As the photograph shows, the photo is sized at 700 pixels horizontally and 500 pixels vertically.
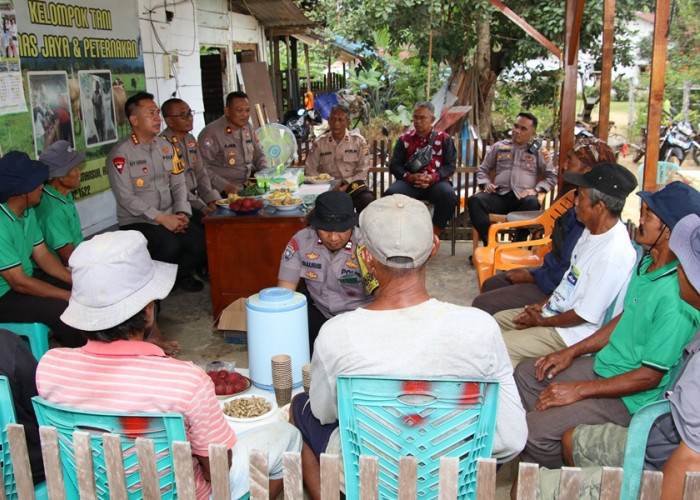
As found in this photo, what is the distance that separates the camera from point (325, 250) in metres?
3.66

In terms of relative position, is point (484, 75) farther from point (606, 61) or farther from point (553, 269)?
point (553, 269)

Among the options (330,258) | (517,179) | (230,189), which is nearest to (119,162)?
(230,189)

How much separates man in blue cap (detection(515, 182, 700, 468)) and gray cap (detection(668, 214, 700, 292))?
0.94ft

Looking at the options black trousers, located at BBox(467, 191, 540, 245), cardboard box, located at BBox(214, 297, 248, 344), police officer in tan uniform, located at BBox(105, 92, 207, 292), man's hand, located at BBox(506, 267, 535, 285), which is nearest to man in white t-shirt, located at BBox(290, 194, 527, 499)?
man's hand, located at BBox(506, 267, 535, 285)

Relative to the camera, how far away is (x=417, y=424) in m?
1.85

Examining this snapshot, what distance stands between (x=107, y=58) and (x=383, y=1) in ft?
16.4

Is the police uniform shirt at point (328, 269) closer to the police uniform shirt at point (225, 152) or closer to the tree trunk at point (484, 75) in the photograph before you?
the police uniform shirt at point (225, 152)

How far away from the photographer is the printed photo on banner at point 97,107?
5812 mm

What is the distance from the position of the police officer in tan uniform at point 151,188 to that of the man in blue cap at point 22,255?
1283 millimetres

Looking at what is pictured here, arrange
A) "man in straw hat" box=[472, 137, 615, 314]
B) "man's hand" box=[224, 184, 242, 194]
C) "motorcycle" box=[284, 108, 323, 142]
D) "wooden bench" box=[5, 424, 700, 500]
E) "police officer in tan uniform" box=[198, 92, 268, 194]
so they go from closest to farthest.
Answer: "wooden bench" box=[5, 424, 700, 500], "man in straw hat" box=[472, 137, 615, 314], "man's hand" box=[224, 184, 242, 194], "police officer in tan uniform" box=[198, 92, 268, 194], "motorcycle" box=[284, 108, 323, 142]

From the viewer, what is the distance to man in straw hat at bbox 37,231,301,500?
5.96 feet

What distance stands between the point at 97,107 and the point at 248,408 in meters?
4.52

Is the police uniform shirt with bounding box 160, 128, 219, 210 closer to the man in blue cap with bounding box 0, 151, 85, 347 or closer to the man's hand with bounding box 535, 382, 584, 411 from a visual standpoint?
the man in blue cap with bounding box 0, 151, 85, 347

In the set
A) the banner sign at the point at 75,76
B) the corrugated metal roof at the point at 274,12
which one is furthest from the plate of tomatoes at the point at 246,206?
the corrugated metal roof at the point at 274,12
